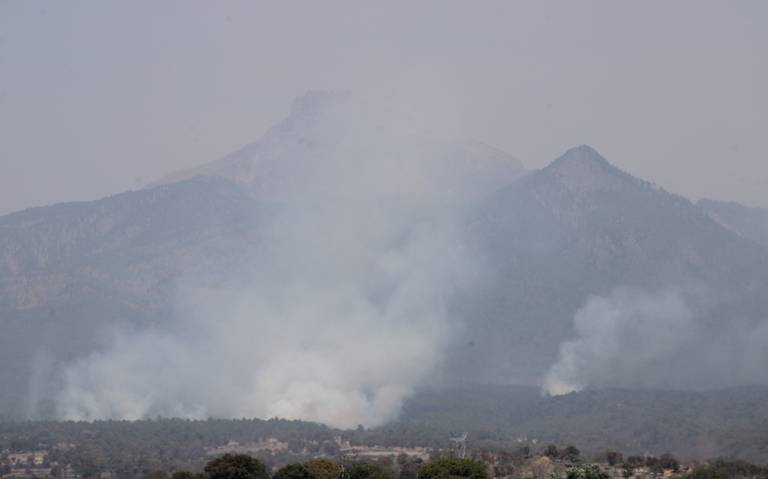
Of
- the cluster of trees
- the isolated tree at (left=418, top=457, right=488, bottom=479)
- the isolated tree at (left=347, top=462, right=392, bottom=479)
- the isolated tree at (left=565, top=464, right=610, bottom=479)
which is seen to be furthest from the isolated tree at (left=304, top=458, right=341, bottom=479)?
the isolated tree at (left=565, top=464, right=610, bottom=479)

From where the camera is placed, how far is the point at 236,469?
9500cm

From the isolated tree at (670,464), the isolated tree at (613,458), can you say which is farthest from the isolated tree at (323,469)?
the isolated tree at (670,464)

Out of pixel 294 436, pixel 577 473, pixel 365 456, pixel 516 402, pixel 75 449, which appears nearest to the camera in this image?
pixel 577 473

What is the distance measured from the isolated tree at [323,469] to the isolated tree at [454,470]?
7061mm

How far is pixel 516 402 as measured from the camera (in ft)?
618

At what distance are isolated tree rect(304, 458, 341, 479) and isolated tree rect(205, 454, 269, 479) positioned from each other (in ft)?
11.3

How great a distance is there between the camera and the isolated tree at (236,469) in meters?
94.6

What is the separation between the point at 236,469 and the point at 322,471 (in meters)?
6.33

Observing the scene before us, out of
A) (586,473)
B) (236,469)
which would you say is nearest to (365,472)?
(236,469)

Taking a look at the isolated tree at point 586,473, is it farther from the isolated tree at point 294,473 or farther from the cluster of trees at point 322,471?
the isolated tree at point 294,473

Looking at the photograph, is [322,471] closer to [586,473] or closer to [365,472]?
[365,472]

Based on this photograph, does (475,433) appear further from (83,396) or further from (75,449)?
(83,396)

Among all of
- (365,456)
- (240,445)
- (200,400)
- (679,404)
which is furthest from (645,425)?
(200,400)

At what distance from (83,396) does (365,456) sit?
259 ft
